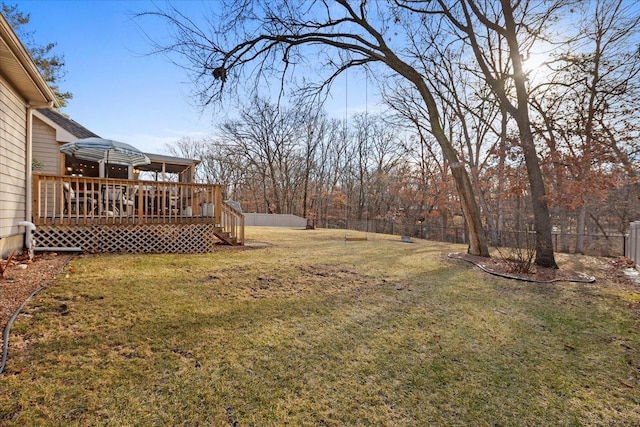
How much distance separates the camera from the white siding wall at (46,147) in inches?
381

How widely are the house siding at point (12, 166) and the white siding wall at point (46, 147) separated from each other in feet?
16.6

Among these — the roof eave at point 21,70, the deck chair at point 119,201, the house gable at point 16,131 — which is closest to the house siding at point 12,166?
A: the house gable at point 16,131

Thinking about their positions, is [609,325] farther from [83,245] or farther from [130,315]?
[83,245]

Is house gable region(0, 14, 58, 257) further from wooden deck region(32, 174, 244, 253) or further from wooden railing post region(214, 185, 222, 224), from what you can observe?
wooden railing post region(214, 185, 222, 224)

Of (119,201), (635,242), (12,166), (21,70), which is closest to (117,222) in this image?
(119,201)

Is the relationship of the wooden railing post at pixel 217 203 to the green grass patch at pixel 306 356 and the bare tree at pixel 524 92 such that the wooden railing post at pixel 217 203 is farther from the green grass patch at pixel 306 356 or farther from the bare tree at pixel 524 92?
the bare tree at pixel 524 92

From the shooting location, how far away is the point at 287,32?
758cm

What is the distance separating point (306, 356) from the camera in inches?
105

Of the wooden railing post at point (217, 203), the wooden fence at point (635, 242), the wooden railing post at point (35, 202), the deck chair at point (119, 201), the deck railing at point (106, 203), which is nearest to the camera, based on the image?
the wooden railing post at point (35, 202)

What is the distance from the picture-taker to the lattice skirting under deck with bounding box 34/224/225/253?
20.2ft

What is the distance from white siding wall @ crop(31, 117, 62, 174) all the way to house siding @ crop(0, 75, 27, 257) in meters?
5.06

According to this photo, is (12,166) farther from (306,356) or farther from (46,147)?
(306,356)

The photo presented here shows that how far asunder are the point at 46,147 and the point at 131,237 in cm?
633

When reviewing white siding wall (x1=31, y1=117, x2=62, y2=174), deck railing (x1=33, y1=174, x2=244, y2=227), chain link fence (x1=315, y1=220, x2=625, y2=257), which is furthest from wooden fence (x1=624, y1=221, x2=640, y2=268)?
white siding wall (x1=31, y1=117, x2=62, y2=174)
